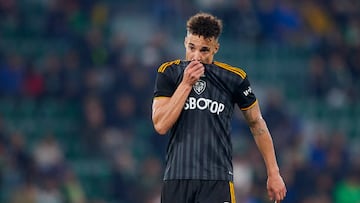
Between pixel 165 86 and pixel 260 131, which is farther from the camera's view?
pixel 260 131

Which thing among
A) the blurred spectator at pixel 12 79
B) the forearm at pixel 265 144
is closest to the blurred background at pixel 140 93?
the blurred spectator at pixel 12 79

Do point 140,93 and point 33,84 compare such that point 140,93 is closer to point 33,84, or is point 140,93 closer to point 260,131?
point 33,84

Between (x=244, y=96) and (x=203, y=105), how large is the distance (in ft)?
1.06

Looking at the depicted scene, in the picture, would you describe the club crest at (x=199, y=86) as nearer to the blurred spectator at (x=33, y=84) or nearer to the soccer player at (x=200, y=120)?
the soccer player at (x=200, y=120)

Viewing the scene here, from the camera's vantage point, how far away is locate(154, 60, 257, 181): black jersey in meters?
6.94

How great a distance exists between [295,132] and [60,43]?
4.10 m

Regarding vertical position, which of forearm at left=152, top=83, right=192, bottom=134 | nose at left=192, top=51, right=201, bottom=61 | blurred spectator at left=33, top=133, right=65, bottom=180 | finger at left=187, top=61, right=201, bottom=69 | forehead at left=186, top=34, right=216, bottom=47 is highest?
forehead at left=186, top=34, right=216, bottom=47

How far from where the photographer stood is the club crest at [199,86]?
23.0ft

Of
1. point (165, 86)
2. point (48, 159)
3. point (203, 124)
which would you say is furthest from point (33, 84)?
point (203, 124)

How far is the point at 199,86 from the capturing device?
702 cm

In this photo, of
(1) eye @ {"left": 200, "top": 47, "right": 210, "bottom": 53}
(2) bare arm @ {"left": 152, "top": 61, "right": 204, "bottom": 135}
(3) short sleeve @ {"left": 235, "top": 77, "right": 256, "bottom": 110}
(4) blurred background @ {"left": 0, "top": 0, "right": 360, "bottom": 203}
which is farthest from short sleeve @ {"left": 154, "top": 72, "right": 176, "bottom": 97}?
(4) blurred background @ {"left": 0, "top": 0, "right": 360, "bottom": 203}

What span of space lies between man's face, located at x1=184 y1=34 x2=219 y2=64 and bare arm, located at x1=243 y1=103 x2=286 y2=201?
19.5 inches

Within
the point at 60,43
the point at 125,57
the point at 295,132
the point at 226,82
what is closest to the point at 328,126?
the point at 295,132

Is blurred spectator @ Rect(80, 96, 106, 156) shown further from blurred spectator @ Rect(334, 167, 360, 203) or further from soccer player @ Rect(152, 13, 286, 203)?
soccer player @ Rect(152, 13, 286, 203)
